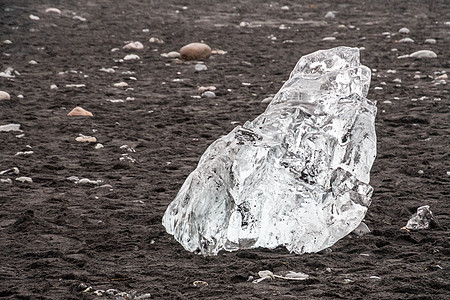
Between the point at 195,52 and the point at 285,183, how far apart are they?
5.38 metres

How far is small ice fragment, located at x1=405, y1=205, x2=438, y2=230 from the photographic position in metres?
3.44

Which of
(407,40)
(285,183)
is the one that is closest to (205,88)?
(407,40)

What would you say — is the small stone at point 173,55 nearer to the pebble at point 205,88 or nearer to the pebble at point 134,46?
the pebble at point 134,46

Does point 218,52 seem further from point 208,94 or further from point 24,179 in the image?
point 24,179

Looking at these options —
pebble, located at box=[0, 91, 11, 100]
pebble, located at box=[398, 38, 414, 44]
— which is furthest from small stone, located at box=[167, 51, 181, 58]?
pebble, located at box=[398, 38, 414, 44]

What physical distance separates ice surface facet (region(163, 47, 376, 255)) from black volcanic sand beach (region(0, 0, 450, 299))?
100 millimetres

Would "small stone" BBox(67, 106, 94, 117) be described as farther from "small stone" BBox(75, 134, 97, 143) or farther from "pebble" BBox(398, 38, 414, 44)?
"pebble" BBox(398, 38, 414, 44)

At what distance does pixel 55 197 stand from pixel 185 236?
1097 mm

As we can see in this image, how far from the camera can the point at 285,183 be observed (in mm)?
3211

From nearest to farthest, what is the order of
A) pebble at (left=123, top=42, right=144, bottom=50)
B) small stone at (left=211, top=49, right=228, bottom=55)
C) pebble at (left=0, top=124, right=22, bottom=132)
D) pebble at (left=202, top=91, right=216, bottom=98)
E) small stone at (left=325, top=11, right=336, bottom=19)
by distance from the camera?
1. pebble at (left=0, top=124, right=22, bottom=132)
2. pebble at (left=202, top=91, right=216, bottom=98)
3. small stone at (left=211, top=49, right=228, bottom=55)
4. pebble at (left=123, top=42, right=144, bottom=50)
5. small stone at (left=325, top=11, right=336, bottom=19)

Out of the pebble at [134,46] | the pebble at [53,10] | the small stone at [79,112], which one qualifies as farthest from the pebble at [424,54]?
the pebble at [53,10]

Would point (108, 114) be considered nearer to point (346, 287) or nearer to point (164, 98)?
point (164, 98)

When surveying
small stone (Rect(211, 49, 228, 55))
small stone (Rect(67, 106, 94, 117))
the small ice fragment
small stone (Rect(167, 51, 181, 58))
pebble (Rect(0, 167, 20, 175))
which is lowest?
small stone (Rect(211, 49, 228, 55))

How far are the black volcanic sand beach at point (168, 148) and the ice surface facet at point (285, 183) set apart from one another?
10 cm
